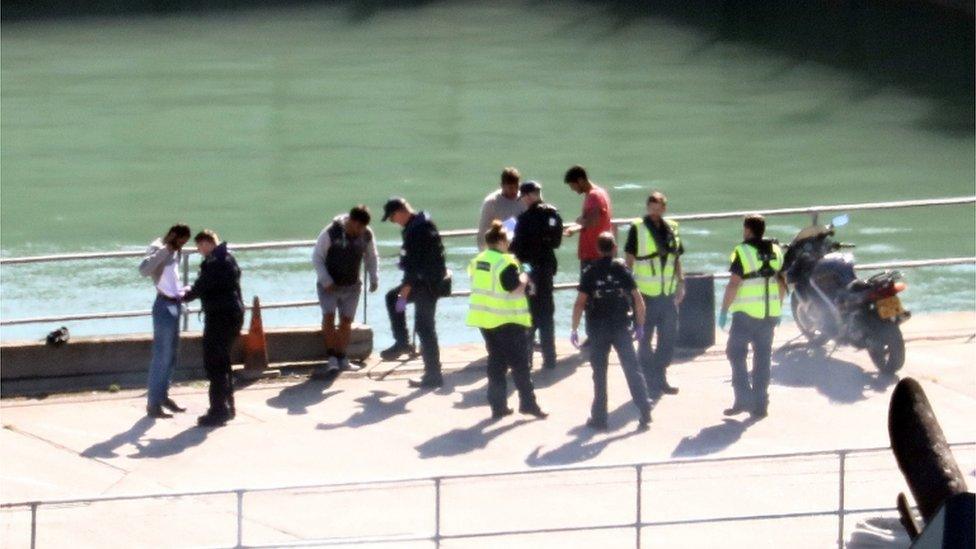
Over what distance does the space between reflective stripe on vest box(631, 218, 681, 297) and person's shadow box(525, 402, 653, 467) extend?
86 cm

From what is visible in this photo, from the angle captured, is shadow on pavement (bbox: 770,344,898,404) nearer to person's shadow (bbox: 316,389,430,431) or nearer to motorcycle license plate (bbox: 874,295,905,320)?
motorcycle license plate (bbox: 874,295,905,320)

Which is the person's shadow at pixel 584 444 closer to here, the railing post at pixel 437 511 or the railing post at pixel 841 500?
the railing post at pixel 841 500

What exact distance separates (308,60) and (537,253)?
1158 inches

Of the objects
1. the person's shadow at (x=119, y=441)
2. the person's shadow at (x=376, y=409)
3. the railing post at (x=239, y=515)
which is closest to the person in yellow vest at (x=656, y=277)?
the person's shadow at (x=376, y=409)

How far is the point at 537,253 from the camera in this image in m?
12.8

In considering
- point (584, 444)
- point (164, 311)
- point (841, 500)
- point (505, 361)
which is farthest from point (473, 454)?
point (841, 500)

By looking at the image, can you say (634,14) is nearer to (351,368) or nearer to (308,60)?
(308,60)

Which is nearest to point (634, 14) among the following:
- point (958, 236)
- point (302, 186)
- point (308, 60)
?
point (308, 60)

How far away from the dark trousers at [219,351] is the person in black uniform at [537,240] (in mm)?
2122

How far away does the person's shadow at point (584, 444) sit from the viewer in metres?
11.0

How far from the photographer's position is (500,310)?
11.7 metres

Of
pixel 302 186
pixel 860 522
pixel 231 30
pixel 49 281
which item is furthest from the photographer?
pixel 231 30

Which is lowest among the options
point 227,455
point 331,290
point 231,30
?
point 227,455

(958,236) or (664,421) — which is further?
(958,236)
